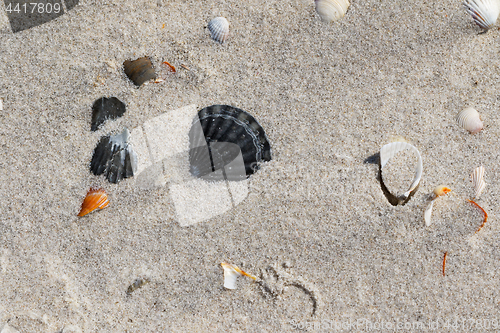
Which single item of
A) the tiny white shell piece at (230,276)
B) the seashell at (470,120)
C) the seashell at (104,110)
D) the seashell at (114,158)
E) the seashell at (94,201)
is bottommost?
the tiny white shell piece at (230,276)

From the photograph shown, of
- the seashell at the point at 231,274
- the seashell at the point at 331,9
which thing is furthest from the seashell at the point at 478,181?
the seashell at the point at 231,274

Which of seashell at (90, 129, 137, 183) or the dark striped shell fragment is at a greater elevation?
the dark striped shell fragment

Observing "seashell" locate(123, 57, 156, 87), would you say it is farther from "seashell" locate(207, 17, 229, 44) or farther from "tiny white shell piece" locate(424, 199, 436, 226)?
"tiny white shell piece" locate(424, 199, 436, 226)

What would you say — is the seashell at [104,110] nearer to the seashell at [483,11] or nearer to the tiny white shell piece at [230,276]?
the tiny white shell piece at [230,276]

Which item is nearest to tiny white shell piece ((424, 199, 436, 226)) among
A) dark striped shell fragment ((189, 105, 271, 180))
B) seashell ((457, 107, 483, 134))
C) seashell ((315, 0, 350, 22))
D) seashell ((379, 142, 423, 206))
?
seashell ((379, 142, 423, 206))

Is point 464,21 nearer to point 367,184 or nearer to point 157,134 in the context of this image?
point 367,184

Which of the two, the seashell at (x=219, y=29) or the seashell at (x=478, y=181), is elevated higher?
the seashell at (x=219, y=29)

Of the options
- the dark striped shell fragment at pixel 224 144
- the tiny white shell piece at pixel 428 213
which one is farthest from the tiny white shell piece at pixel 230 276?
the tiny white shell piece at pixel 428 213
